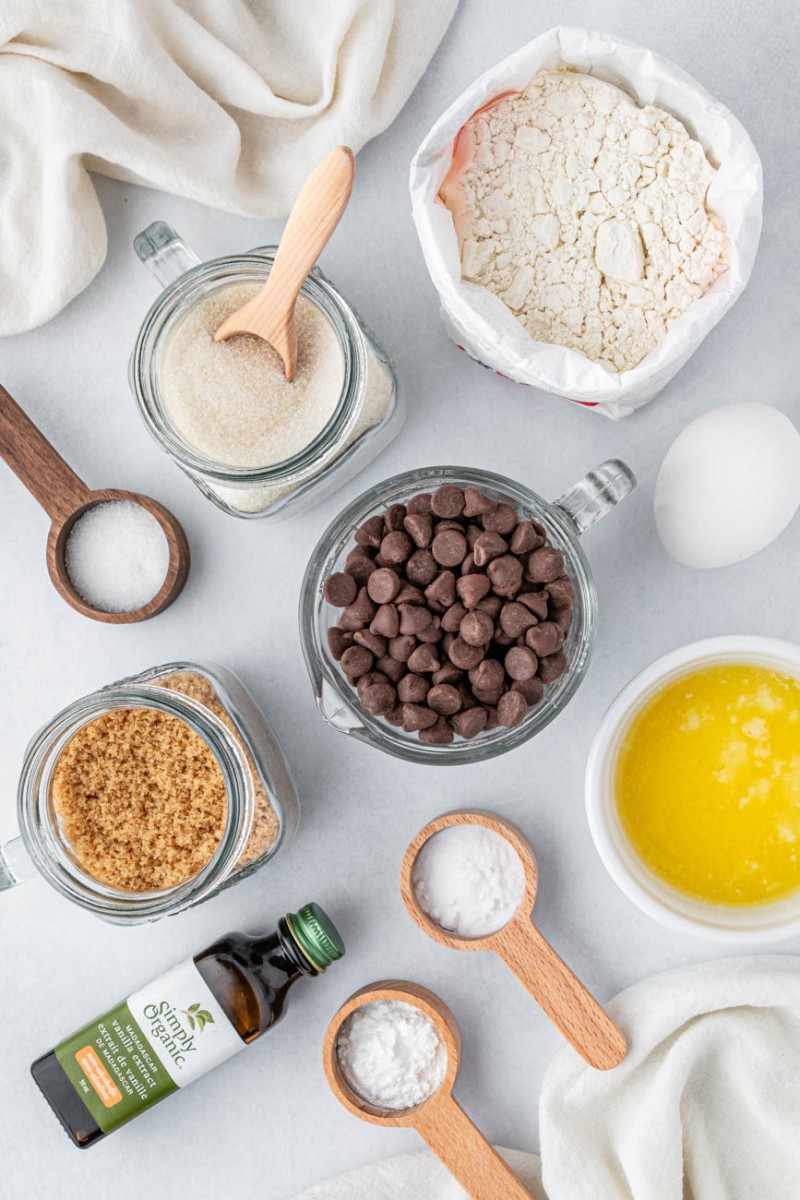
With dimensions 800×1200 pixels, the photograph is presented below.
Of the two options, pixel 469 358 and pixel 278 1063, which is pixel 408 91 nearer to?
pixel 469 358

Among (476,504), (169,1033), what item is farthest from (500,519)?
(169,1033)

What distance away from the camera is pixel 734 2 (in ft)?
3.20

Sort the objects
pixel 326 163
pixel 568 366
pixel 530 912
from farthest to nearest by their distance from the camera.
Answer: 1. pixel 530 912
2. pixel 568 366
3. pixel 326 163

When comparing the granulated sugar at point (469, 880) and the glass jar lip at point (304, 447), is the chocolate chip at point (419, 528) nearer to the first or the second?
the glass jar lip at point (304, 447)

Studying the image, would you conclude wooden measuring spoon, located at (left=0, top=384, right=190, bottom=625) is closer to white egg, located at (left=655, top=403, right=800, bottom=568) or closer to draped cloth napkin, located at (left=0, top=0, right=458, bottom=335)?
draped cloth napkin, located at (left=0, top=0, right=458, bottom=335)

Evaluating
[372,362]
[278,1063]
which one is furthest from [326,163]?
[278,1063]

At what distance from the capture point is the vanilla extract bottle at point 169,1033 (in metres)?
0.95

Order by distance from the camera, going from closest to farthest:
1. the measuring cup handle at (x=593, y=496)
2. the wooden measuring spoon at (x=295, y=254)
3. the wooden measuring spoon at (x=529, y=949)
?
the wooden measuring spoon at (x=295, y=254)
the measuring cup handle at (x=593, y=496)
the wooden measuring spoon at (x=529, y=949)

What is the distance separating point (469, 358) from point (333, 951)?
576 mm

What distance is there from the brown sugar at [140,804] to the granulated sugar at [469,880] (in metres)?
0.23

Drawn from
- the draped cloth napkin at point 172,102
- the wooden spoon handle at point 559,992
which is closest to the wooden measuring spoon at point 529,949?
the wooden spoon handle at point 559,992

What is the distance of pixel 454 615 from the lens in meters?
0.81

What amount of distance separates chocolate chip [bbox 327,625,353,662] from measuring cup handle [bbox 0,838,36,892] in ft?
1.04

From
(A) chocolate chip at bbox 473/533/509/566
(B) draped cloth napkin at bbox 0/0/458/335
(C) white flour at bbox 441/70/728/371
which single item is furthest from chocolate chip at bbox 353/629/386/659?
(B) draped cloth napkin at bbox 0/0/458/335
